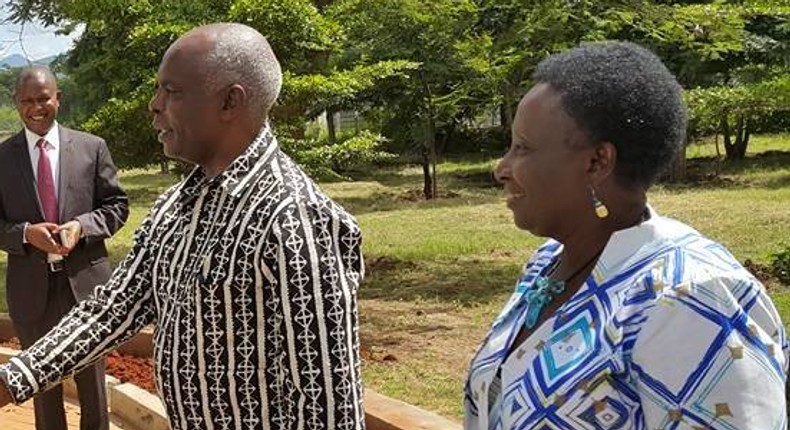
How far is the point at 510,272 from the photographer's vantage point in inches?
409

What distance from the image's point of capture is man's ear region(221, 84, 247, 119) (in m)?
2.41

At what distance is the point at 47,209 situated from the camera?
5.06 metres

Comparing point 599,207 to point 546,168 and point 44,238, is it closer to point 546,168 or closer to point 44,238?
point 546,168

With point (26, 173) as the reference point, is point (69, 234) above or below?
below

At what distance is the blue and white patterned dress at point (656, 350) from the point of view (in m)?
1.54

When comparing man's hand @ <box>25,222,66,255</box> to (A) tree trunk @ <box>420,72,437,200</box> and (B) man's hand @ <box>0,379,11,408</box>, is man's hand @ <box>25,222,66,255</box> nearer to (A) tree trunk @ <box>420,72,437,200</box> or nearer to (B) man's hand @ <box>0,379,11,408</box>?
(B) man's hand @ <box>0,379,11,408</box>

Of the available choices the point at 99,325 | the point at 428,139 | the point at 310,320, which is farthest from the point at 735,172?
the point at 310,320

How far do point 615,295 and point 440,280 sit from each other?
8.44 meters

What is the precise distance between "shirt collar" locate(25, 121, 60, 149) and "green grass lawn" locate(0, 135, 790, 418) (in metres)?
2.28

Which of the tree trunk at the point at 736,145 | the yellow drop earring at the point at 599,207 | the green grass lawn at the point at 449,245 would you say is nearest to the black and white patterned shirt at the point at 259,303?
the yellow drop earring at the point at 599,207

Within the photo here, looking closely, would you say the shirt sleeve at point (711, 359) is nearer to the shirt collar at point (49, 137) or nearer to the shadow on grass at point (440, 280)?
the shirt collar at point (49, 137)

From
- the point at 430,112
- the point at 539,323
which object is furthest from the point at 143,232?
the point at 430,112

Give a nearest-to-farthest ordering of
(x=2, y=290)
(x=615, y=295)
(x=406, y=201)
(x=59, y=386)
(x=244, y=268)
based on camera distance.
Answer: (x=615, y=295) → (x=244, y=268) → (x=59, y=386) → (x=2, y=290) → (x=406, y=201)

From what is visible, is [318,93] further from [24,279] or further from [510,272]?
[24,279]
